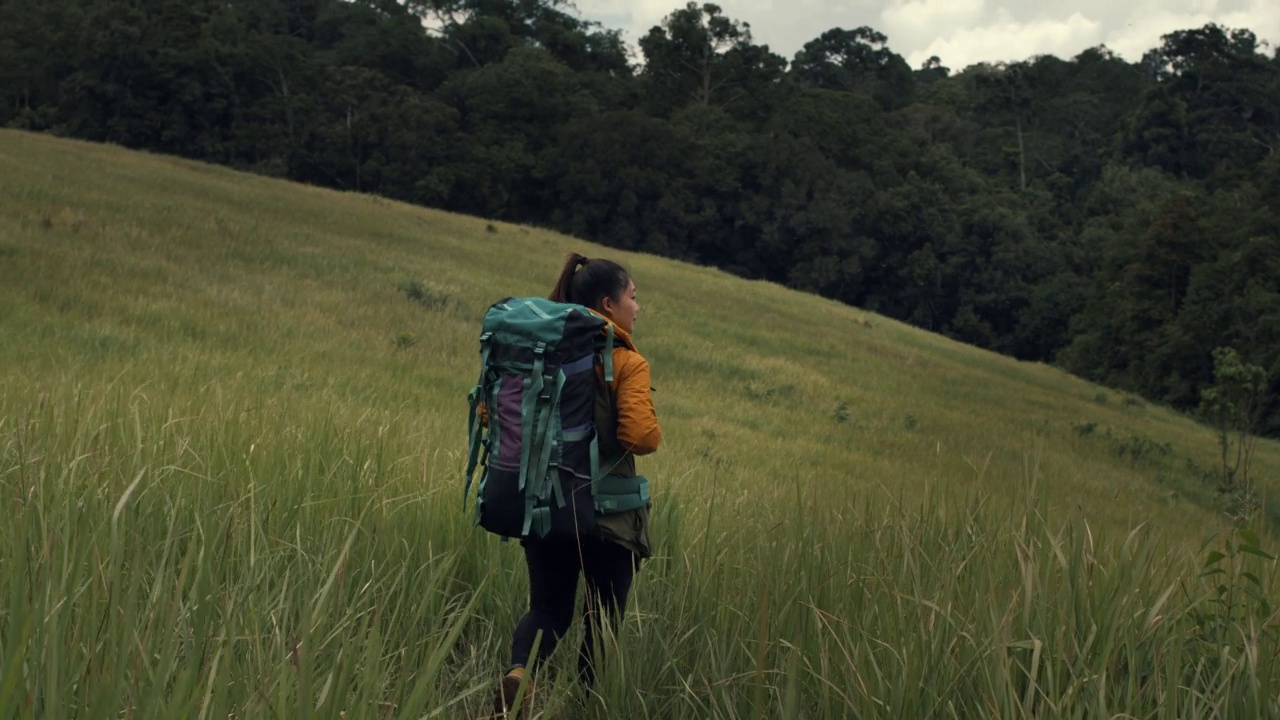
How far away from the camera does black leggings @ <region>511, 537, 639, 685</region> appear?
3.49 metres

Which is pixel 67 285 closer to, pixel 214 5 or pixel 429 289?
pixel 429 289

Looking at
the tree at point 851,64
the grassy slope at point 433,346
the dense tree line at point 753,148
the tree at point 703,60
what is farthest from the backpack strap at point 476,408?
the tree at point 851,64

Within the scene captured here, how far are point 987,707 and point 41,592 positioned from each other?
217 cm

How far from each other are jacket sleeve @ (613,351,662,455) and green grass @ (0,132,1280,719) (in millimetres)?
650

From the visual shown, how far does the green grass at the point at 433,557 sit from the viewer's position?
91.7 inches

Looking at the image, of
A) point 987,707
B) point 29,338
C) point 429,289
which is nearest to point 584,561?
point 987,707

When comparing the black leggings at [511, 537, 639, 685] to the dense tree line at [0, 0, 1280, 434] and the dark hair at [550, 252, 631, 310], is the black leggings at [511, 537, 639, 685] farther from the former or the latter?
the dense tree line at [0, 0, 1280, 434]

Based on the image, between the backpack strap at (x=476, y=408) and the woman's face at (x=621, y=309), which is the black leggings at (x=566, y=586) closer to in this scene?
the backpack strap at (x=476, y=408)

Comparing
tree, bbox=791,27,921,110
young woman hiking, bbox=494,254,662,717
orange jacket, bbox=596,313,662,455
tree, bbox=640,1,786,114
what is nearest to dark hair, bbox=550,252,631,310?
young woman hiking, bbox=494,254,662,717

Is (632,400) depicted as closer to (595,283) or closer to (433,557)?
(595,283)

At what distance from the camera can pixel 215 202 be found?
2300 cm

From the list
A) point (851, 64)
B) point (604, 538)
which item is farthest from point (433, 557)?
point (851, 64)

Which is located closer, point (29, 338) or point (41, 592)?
point (41, 592)

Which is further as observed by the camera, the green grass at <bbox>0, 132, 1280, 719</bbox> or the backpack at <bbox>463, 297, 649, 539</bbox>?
the backpack at <bbox>463, 297, 649, 539</bbox>
